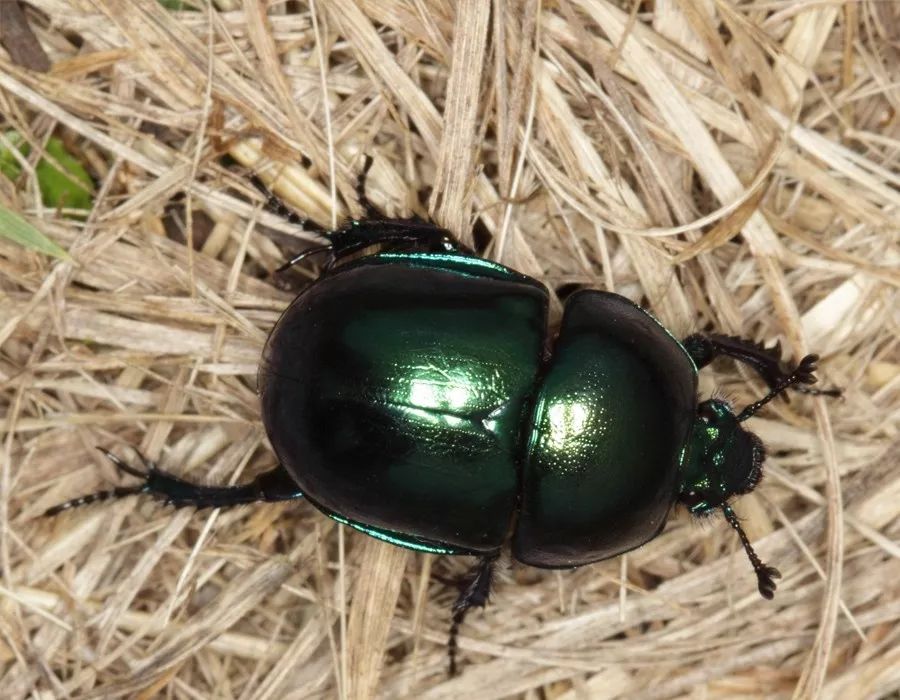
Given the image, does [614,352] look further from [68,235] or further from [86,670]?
[86,670]

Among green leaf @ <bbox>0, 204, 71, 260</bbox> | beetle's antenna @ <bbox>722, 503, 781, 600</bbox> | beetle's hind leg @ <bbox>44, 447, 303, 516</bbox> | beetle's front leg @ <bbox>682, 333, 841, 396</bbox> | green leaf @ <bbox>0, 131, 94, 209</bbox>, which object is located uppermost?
beetle's front leg @ <bbox>682, 333, 841, 396</bbox>

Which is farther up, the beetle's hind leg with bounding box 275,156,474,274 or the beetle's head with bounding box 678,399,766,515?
the beetle's hind leg with bounding box 275,156,474,274

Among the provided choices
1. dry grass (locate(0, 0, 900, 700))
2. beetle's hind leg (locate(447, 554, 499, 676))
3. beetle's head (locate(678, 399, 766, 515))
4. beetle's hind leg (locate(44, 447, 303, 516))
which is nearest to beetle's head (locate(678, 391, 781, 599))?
beetle's head (locate(678, 399, 766, 515))

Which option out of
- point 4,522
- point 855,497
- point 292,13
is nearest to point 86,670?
point 4,522

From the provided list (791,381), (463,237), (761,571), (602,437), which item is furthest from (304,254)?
(761,571)

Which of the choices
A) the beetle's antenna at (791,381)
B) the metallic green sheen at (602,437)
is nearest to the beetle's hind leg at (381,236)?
the metallic green sheen at (602,437)

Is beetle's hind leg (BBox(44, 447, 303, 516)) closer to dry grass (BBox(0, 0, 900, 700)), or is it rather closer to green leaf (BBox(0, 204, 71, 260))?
dry grass (BBox(0, 0, 900, 700))

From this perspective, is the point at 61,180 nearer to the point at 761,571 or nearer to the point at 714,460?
the point at 714,460
